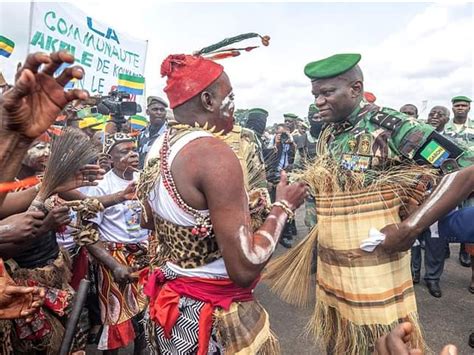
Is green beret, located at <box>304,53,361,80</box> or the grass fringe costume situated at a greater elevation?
green beret, located at <box>304,53,361,80</box>

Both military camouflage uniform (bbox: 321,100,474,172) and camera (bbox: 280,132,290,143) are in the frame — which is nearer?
military camouflage uniform (bbox: 321,100,474,172)

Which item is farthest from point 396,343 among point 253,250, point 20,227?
point 20,227

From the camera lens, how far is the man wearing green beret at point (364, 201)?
2107 millimetres

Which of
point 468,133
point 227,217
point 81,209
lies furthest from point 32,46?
point 468,133

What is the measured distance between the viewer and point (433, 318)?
4.06 meters

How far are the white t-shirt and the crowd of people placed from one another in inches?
0.5

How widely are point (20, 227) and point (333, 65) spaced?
205cm

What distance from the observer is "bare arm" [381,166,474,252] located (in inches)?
77.6

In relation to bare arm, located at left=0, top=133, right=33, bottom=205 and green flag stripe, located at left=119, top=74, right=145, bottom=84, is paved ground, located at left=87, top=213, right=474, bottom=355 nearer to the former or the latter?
bare arm, located at left=0, top=133, right=33, bottom=205

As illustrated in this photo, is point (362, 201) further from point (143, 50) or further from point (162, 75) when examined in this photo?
point (143, 50)

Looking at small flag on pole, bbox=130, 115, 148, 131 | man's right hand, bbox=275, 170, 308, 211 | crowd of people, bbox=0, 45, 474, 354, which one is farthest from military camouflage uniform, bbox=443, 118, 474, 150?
man's right hand, bbox=275, 170, 308, 211

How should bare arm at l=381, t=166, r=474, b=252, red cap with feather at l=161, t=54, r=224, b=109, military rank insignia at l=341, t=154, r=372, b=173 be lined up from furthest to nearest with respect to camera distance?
1. military rank insignia at l=341, t=154, r=372, b=173
2. bare arm at l=381, t=166, r=474, b=252
3. red cap with feather at l=161, t=54, r=224, b=109

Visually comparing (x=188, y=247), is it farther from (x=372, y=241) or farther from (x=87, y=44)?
(x=87, y=44)

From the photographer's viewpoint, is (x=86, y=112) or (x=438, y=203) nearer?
(x=438, y=203)
